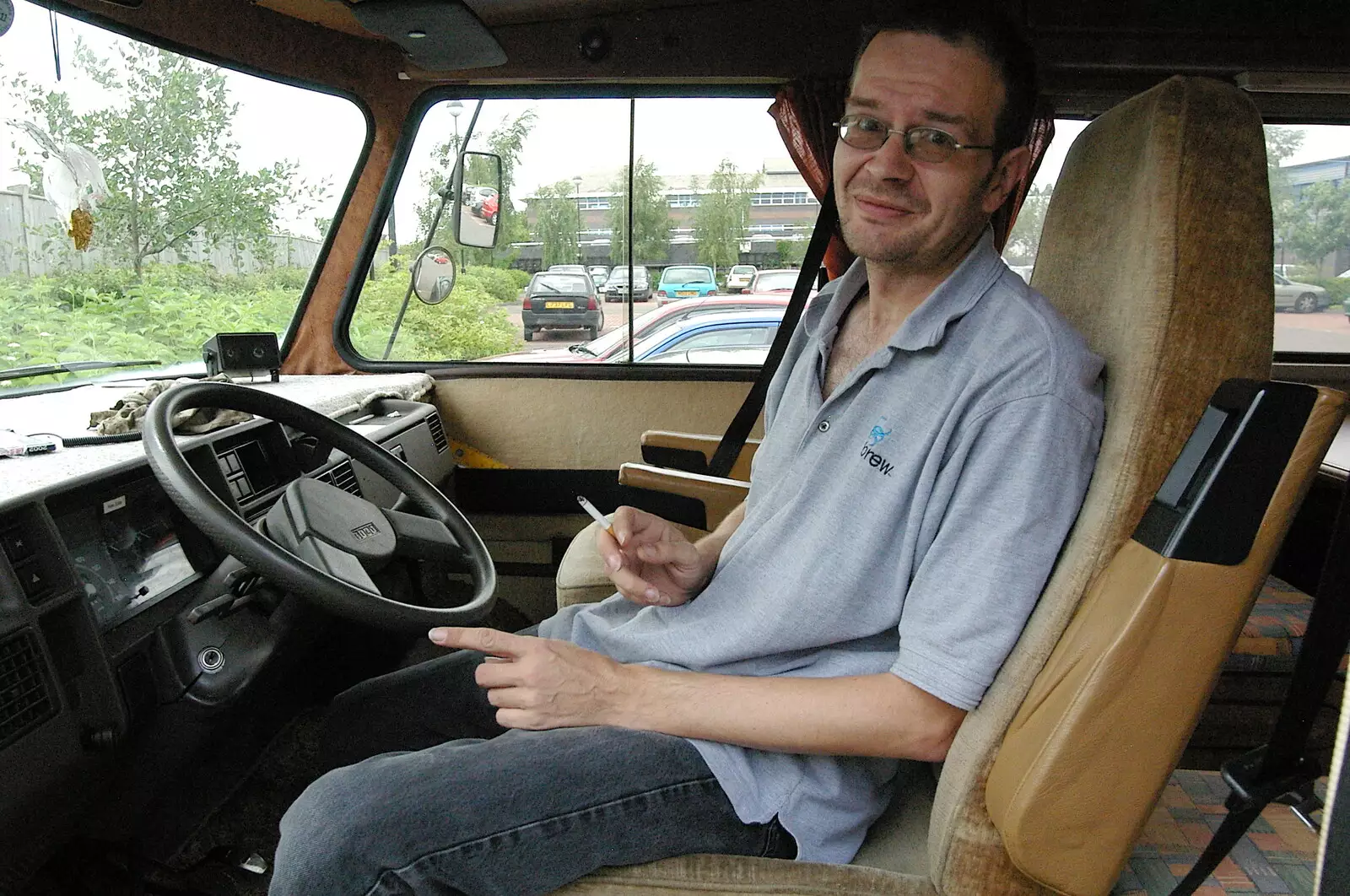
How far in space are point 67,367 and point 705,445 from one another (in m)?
1.56

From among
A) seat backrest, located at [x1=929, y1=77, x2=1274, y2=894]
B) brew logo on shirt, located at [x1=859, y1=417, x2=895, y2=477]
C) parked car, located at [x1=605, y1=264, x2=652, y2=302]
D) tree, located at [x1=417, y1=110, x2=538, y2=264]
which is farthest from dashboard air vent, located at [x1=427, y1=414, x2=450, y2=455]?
seat backrest, located at [x1=929, y1=77, x2=1274, y2=894]

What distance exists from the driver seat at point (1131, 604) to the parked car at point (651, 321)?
2074 mm

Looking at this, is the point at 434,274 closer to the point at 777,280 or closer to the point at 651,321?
Answer: the point at 651,321

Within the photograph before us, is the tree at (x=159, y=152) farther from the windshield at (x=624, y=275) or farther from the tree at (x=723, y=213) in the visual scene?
the tree at (x=723, y=213)

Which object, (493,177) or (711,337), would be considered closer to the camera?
(493,177)

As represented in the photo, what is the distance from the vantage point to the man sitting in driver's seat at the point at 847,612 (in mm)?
986

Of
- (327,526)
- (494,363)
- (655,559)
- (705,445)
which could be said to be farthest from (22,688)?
(494,363)

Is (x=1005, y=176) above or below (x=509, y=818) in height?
above

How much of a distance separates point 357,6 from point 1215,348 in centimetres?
217

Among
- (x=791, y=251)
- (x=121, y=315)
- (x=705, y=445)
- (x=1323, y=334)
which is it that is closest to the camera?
(x=121, y=315)

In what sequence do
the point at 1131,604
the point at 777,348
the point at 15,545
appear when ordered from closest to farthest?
the point at 1131,604, the point at 15,545, the point at 777,348

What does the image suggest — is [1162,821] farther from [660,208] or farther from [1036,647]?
[660,208]

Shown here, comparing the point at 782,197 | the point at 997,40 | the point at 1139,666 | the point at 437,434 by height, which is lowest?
the point at 437,434

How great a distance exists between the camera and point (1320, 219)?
3352mm
